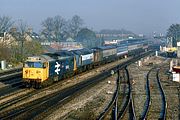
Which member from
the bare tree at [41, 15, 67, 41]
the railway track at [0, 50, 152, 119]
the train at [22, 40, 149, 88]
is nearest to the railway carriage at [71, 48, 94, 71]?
the train at [22, 40, 149, 88]

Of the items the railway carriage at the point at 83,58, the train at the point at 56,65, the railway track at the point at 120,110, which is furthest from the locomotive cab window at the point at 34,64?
the railway carriage at the point at 83,58

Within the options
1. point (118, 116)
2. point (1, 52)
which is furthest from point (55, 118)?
point (1, 52)

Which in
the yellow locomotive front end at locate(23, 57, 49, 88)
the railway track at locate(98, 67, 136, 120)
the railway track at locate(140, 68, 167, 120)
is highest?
the yellow locomotive front end at locate(23, 57, 49, 88)

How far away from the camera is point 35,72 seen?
97.9 ft

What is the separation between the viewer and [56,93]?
27766 mm

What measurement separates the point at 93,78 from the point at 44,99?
1341cm

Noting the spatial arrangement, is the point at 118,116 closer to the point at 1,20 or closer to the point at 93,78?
the point at 93,78

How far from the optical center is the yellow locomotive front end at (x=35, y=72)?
29.7 metres

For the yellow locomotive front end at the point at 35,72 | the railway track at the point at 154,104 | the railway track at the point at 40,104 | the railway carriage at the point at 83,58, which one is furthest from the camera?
the railway carriage at the point at 83,58

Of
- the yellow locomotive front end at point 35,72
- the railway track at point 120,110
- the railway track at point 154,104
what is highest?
the yellow locomotive front end at point 35,72

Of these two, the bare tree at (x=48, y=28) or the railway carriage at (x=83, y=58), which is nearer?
the railway carriage at (x=83, y=58)

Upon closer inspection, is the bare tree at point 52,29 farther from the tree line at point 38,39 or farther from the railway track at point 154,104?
the railway track at point 154,104

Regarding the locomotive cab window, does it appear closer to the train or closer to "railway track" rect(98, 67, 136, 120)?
the train

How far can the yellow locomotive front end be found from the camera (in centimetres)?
2969
